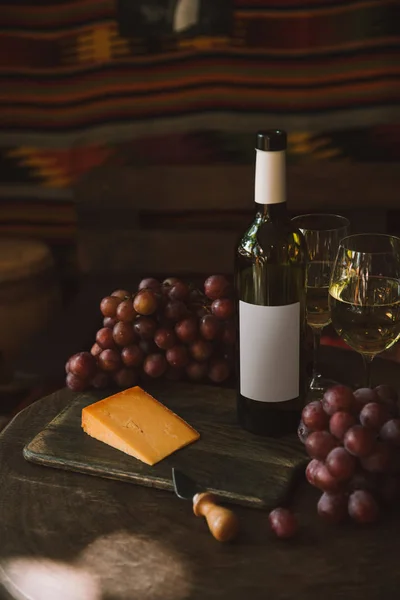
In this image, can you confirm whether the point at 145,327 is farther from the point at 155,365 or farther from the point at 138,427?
the point at 138,427

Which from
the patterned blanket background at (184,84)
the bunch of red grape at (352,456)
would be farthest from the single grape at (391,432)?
the patterned blanket background at (184,84)

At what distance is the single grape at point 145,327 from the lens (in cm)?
112

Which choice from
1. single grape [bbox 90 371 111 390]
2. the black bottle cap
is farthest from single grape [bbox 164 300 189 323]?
the black bottle cap

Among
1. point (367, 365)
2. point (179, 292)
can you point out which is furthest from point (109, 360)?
point (367, 365)

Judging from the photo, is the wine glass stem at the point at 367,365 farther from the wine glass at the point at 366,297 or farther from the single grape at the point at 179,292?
the single grape at the point at 179,292

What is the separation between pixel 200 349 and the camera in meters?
1.13

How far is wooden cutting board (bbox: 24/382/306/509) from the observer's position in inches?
34.6

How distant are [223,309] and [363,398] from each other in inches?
12.4

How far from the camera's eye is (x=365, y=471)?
0.82 metres

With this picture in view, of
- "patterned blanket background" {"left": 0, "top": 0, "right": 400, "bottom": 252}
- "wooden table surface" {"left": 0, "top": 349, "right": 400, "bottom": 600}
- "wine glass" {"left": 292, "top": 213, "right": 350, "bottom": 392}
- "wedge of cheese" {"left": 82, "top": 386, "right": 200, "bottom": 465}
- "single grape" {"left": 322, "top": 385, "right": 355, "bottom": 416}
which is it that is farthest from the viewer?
"patterned blanket background" {"left": 0, "top": 0, "right": 400, "bottom": 252}

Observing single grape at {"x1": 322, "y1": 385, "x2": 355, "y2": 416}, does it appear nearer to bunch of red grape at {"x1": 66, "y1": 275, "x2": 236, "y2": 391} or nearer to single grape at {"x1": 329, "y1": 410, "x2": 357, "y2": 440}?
single grape at {"x1": 329, "y1": 410, "x2": 357, "y2": 440}

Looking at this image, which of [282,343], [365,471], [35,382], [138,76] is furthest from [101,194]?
[365,471]

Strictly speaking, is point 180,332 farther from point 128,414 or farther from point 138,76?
point 138,76

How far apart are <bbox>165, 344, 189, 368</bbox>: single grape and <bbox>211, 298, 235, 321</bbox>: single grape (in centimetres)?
7
